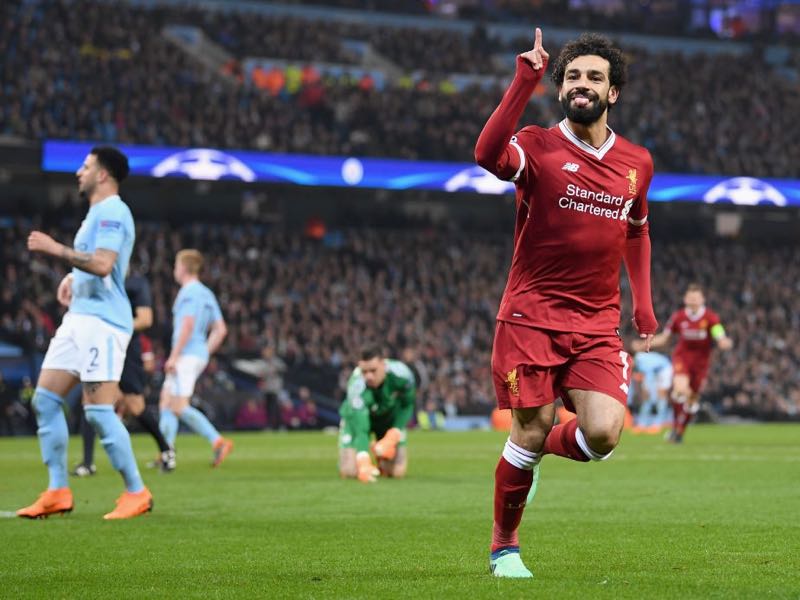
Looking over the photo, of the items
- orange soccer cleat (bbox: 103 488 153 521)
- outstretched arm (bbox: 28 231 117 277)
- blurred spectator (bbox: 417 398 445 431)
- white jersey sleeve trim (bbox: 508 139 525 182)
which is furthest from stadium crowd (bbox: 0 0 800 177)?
white jersey sleeve trim (bbox: 508 139 525 182)

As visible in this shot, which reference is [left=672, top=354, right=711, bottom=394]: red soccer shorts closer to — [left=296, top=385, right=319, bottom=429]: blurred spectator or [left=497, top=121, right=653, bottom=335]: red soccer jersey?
[left=296, top=385, right=319, bottom=429]: blurred spectator

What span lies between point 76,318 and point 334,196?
30227 mm

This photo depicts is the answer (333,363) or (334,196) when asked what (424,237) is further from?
(333,363)

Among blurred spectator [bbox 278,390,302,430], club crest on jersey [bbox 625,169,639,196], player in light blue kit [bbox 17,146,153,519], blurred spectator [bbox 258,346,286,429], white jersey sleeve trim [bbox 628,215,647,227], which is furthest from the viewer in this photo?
blurred spectator [bbox 278,390,302,430]

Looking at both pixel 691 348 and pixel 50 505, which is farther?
pixel 691 348

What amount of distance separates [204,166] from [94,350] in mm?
23398

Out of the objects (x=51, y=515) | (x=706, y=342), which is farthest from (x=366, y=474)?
(x=706, y=342)

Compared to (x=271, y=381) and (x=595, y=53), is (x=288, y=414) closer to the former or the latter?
(x=271, y=381)

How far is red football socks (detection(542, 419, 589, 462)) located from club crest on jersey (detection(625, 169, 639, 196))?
43.5 inches

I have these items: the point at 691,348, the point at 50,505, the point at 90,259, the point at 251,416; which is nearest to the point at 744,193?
the point at 251,416

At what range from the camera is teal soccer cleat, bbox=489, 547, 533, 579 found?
604 centimetres

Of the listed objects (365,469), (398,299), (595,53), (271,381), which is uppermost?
(595,53)

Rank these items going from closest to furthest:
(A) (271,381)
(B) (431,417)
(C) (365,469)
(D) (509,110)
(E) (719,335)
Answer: (D) (509,110) < (C) (365,469) < (E) (719,335) < (A) (271,381) < (B) (431,417)

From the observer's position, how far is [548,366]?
6039 millimetres
